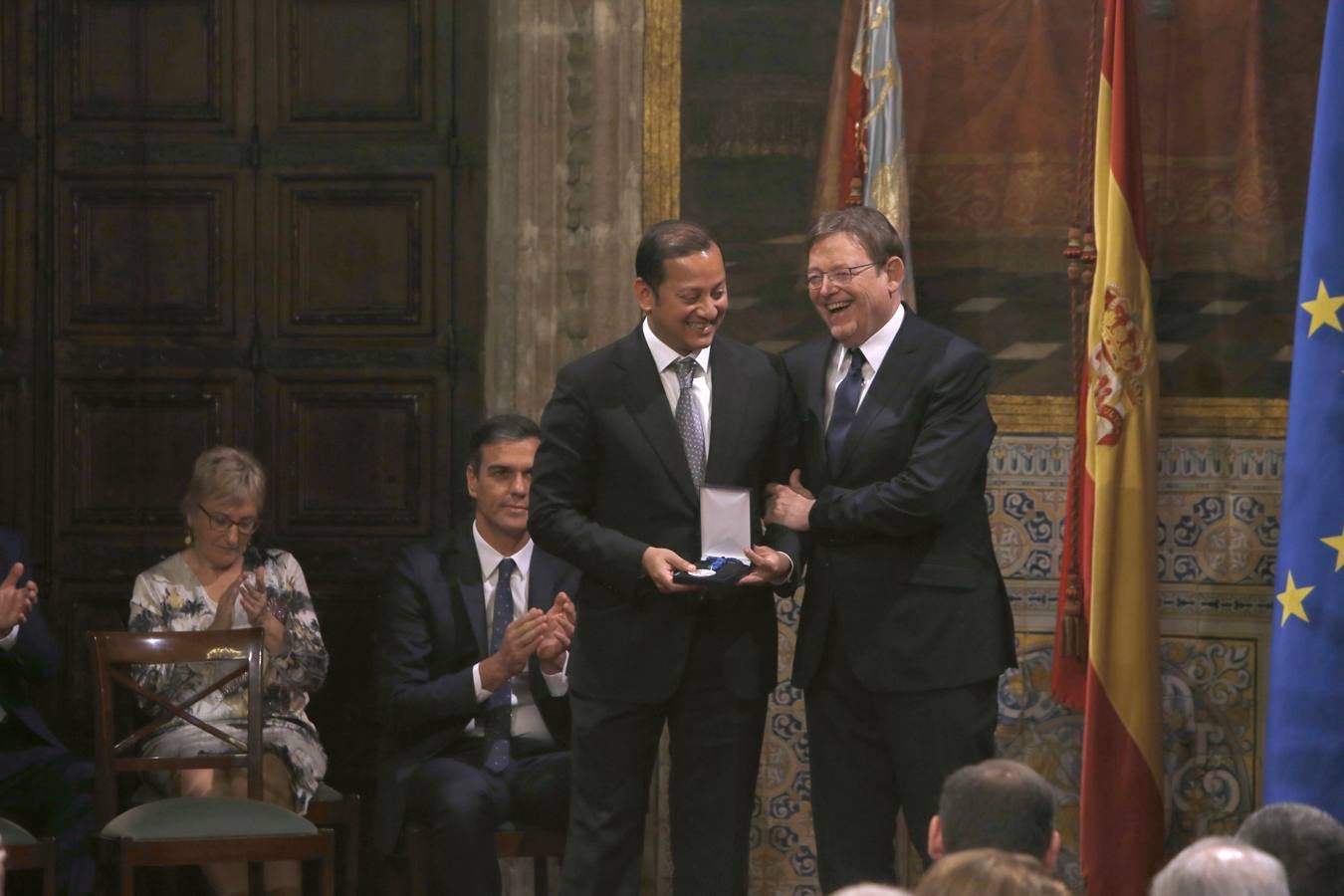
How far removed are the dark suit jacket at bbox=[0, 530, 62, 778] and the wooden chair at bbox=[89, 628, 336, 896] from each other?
24 centimetres

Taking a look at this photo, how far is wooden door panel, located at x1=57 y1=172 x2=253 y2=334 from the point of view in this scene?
6.11 m

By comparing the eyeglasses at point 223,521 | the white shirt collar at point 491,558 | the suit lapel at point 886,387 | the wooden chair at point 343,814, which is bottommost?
the wooden chair at point 343,814

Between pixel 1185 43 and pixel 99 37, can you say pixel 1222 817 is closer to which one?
pixel 1185 43

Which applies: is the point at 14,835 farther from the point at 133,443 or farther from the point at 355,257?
the point at 355,257

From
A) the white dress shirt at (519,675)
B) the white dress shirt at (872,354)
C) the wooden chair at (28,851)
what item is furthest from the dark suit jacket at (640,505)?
the wooden chair at (28,851)

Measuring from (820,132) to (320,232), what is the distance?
5.30 ft

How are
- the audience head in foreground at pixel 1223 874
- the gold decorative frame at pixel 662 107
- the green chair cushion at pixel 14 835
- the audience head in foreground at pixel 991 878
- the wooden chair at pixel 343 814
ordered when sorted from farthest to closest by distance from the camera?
1. the gold decorative frame at pixel 662 107
2. the wooden chair at pixel 343 814
3. the green chair cushion at pixel 14 835
4. the audience head in foreground at pixel 1223 874
5. the audience head in foreground at pixel 991 878

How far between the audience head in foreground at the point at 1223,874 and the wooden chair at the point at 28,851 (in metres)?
3.33

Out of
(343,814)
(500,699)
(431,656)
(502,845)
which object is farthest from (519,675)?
(343,814)

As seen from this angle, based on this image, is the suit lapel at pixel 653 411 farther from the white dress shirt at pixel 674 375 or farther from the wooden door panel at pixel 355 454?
the wooden door panel at pixel 355 454

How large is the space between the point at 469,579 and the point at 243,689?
73 centimetres

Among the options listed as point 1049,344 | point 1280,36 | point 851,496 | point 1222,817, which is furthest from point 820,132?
point 1222,817

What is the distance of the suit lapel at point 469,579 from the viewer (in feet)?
17.0

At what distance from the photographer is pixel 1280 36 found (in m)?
5.51
